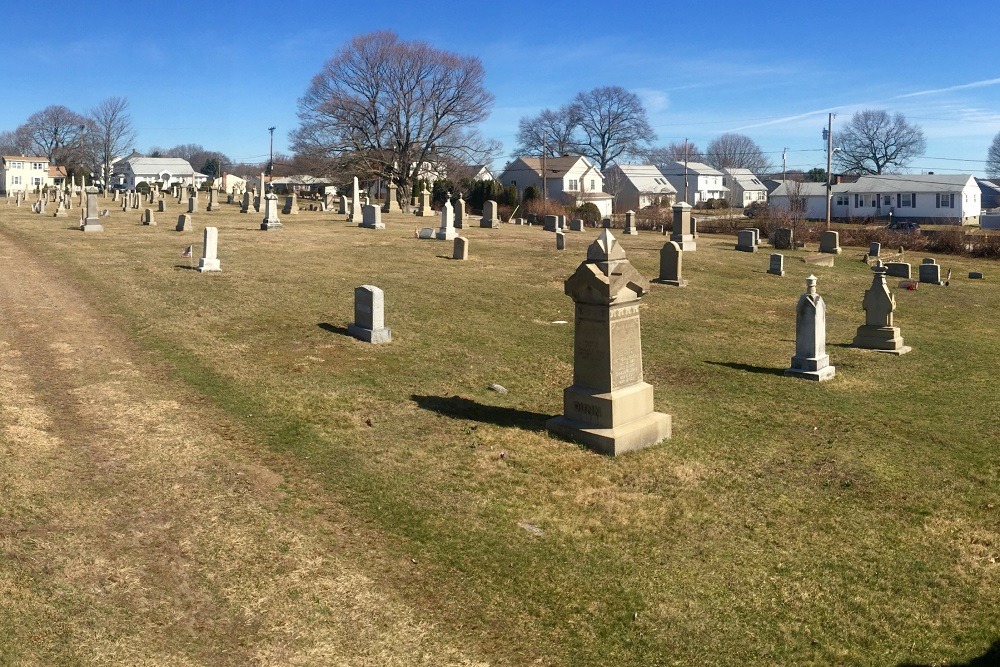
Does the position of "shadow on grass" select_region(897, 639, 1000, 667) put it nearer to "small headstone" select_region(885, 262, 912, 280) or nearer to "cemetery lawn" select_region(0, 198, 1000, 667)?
"cemetery lawn" select_region(0, 198, 1000, 667)

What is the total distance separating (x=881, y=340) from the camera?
15242 millimetres

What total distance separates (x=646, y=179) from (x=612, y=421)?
8502 cm

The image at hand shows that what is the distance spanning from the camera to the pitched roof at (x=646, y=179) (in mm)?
88688

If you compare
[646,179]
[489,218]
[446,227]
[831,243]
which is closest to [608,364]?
[446,227]

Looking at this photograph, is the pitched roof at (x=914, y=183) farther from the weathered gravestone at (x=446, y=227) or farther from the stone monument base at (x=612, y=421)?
the stone monument base at (x=612, y=421)

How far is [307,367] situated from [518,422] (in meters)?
3.63

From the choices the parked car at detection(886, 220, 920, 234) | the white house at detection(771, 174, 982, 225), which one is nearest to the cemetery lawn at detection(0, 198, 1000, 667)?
the parked car at detection(886, 220, 920, 234)

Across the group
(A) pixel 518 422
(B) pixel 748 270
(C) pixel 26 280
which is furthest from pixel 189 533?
(B) pixel 748 270

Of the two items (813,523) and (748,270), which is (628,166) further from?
(813,523)

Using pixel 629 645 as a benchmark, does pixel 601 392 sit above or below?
above

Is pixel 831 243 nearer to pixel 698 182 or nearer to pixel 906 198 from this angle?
pixel 906 198

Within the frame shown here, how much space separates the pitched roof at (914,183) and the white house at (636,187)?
18.3 metres

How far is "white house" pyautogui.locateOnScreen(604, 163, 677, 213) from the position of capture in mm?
87562

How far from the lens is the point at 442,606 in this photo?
231 inches
